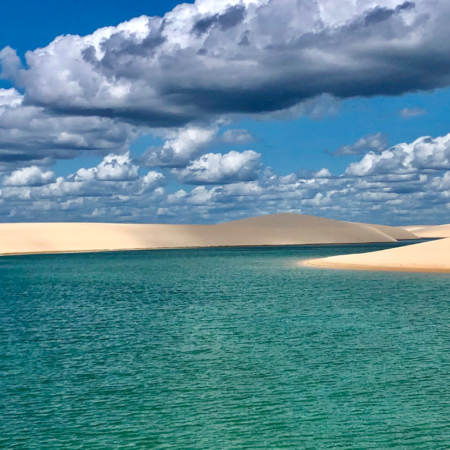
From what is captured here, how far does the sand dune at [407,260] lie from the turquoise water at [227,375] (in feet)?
104

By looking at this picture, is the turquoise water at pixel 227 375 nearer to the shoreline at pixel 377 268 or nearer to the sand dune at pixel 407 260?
the shoreline at pixel 377 268

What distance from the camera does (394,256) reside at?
77.9m

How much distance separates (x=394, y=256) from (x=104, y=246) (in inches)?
5276

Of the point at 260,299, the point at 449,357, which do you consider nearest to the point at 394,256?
the point at 260,299

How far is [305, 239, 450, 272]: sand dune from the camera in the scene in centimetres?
7012

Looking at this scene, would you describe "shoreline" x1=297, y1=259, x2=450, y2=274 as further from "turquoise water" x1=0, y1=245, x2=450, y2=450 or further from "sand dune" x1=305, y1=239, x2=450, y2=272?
"turquoise water" x1=0, y1=245, x2=450, y2=450

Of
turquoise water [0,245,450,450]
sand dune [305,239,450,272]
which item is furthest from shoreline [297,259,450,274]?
turquoise water [0,245,450,450]

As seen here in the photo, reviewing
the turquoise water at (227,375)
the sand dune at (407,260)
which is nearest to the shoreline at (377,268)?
the sand dune at (407,260)

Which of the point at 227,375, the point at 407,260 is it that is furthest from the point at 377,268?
the point at 227,375

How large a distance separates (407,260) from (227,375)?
5916 centimetres

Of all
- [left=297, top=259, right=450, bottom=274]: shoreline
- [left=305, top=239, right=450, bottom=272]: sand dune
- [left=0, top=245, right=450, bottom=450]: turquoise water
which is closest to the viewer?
[left=0, top=245, right=450, bottom=450]: turquoise water

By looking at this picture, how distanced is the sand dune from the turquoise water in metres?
31.8

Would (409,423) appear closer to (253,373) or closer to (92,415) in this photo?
(253,373)

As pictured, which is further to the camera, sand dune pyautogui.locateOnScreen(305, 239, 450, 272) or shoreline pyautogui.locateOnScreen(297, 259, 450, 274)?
sand dune pyautogui.locateOnScreen(305, 239, 450, 272)
